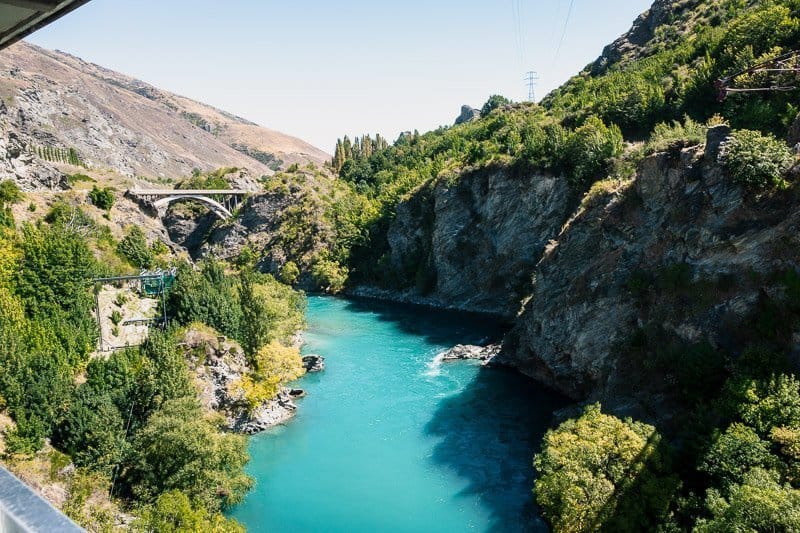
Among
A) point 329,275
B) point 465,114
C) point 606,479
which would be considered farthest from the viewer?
point 465,114

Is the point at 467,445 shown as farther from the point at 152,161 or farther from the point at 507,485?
the point at 152,161

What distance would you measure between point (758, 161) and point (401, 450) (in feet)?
74.4

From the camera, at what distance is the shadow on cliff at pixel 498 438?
23469 mm

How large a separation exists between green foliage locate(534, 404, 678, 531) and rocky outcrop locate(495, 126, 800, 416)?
640 cm

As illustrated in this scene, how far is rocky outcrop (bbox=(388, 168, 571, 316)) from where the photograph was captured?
52.3m

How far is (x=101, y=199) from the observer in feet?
171

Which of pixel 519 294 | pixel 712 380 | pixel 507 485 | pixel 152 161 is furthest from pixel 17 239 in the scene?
pixel 152 161

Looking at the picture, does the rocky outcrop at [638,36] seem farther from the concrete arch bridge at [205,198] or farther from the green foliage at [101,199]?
the green foliage at [101,199]

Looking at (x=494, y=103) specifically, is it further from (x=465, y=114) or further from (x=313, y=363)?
(x=313, y=363)

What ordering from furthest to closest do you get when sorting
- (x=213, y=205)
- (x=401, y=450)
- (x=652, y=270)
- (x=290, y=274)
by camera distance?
(x=213, y=205), (x=290, y=274), (x=652, y=270), (x=401, y=450)

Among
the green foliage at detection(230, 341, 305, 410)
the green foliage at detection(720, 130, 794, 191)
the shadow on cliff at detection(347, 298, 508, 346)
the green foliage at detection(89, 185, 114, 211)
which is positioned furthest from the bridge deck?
the green foliage at detection(720, 130, 794, 191)

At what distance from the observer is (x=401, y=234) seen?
7219 cm

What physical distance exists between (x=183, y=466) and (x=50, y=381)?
6.94 meters

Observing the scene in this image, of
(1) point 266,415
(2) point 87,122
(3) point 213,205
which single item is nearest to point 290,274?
(3) point 213,205
